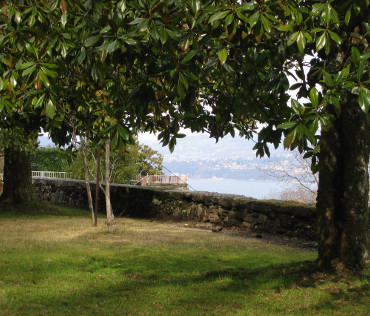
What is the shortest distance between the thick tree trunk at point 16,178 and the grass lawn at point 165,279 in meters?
5.77

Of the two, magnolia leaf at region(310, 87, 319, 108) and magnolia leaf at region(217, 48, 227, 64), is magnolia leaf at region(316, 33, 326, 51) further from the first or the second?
magnolia leaf at region(217, 48, 227, 64)

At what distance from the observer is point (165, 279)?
276 inches

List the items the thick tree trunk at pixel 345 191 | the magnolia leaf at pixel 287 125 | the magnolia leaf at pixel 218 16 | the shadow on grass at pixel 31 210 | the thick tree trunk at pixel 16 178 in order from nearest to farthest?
the magnolia leaf at pixel 287 125 → the magnolia leaf at pixel 218 16 → the thick tree trunk at pixel 345 191 → the shadow on grass at pixel 31 210 → the thick tree trunk at pixel 16 178

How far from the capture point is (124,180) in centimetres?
3238

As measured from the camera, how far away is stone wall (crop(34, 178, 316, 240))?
11.5 meters

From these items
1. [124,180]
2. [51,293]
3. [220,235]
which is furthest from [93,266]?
[124,180]

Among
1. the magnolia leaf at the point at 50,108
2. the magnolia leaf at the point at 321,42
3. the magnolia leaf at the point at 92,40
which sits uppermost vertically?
the magnolia leaf at the point at 321,42

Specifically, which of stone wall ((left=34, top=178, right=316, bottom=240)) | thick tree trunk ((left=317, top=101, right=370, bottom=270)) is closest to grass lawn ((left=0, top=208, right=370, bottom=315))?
thick tree trunk ((left=317, top=101, right=370, bottom=270))

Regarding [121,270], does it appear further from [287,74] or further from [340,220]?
[287,74]

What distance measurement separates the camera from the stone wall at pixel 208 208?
1146 cm

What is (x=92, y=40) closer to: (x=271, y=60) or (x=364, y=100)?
(x=271, y=60)

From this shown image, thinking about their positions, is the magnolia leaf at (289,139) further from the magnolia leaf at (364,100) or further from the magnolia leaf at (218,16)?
the magnolia leaf at (218,16)

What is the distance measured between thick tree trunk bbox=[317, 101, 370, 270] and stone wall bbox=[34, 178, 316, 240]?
4.78 meters

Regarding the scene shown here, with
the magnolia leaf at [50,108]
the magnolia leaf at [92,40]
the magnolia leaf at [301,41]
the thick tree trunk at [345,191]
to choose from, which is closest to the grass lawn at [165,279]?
the thick tree trunk at [345,191]
